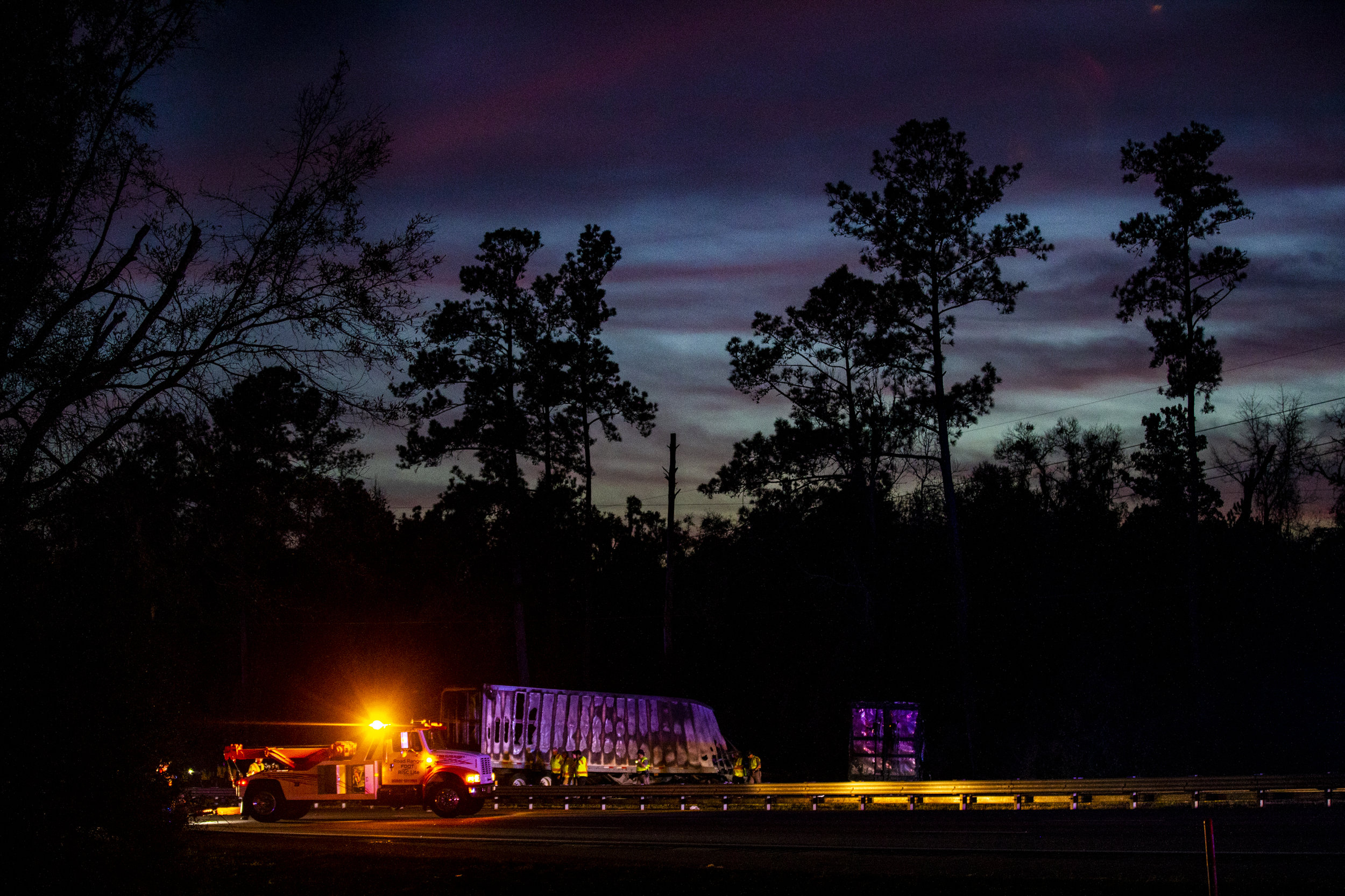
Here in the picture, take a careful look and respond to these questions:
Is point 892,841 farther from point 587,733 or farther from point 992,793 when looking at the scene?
point 587,733

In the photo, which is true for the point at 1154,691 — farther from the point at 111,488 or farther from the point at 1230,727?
the point at 111,488

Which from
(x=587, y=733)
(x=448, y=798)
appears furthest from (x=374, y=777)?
(x=587, y=733)

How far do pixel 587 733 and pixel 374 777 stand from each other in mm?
11115

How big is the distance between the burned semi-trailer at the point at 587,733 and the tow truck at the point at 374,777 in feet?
24.5

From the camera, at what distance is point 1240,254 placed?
36.0 meters

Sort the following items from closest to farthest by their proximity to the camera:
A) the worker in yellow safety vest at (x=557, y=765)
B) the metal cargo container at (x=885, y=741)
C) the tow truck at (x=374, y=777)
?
1. the tow truck at (x=374, y=777)
2. the worker in yellow safety vest at (x=557, y=765)
3. the metal cargo container at (x=885, y=741)

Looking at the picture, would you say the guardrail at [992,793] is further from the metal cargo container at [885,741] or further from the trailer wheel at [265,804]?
the metal cargo container at [885,741]

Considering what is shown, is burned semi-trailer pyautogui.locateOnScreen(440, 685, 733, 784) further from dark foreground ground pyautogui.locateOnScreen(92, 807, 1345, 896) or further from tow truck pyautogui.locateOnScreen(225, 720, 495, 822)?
dark foreground ground pyautogui.locateOnScreen(92, 807, 1345, 896)

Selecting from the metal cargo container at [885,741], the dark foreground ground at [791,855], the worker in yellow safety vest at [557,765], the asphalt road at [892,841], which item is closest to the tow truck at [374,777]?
the asphalt road at [892,841]

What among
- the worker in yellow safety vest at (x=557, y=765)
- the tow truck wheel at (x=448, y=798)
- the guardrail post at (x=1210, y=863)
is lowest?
the worker in yellow safety vest at (x=557, y=765)

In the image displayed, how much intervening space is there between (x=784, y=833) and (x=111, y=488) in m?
11.7

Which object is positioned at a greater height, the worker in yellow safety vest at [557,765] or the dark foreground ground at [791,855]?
the dark foreground ground at [791,855]

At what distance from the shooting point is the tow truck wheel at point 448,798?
23.9 m

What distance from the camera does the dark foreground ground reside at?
41.1 ft
